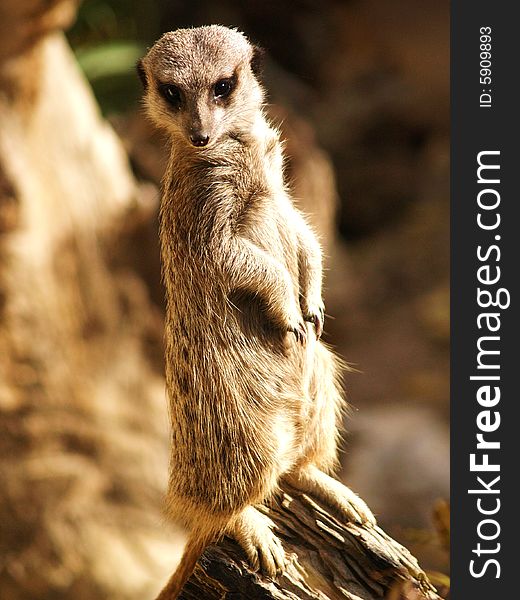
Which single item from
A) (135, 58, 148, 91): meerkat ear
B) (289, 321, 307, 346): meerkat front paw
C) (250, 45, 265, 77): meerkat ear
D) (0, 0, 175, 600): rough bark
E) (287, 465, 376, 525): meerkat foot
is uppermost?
(0, 0, 175, 600): rough bark

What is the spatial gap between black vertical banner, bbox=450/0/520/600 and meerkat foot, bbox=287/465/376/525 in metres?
0.22

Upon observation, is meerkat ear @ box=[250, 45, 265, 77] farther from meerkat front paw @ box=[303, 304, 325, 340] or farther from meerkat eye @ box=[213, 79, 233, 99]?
meerkat front paw @ box=[303, 304, 325, 340]

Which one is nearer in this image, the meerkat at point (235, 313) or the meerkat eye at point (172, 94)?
the meerkat eye at point (172, 94)

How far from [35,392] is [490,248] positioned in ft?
9.06

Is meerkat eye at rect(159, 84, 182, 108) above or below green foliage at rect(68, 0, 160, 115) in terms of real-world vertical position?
below

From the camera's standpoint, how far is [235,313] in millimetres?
1690

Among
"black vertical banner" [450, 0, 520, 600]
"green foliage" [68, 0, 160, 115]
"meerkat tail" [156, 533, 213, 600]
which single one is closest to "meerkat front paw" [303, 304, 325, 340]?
"black vertical banner" [450, 0, 520, 600]

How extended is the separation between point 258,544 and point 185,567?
0.27 metres

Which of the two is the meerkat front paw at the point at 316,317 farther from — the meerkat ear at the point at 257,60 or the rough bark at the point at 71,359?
the rough bark at the point at 71,359

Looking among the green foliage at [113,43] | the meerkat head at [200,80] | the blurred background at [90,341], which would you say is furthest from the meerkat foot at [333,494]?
the green foliage at [113,43]

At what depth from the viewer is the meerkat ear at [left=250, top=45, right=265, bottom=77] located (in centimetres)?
162

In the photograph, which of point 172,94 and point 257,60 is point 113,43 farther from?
point 172,94

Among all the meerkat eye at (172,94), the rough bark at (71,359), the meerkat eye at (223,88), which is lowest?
the meerkat eye at (172,94)

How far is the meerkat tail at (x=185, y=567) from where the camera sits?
1.91 meters
